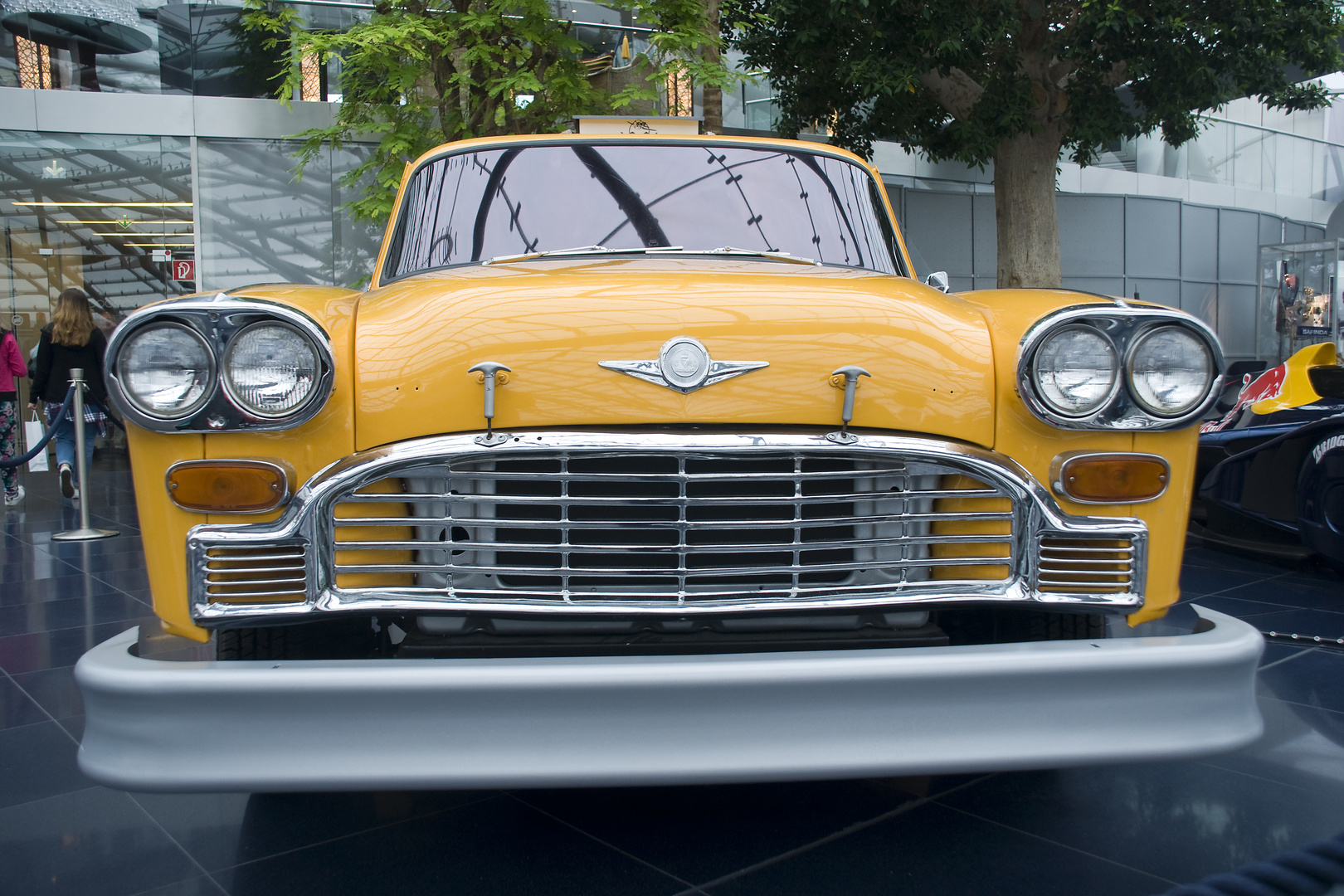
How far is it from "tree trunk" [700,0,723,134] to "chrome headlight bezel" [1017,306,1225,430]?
7.24 meters

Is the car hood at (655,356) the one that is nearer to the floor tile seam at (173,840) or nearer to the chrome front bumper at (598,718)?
the chrome front bumper at (598,718)

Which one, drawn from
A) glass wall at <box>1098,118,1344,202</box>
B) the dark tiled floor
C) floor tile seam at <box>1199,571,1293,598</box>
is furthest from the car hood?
glass wall at <box>1098,118,1344,202</box>

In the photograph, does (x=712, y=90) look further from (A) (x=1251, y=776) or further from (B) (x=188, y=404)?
(B) (x=188, y=404)

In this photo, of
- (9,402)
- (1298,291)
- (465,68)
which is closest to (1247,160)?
(1298,291)

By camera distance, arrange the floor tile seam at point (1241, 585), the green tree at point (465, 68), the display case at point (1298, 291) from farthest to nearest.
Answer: the display case at point (1298, 291)
the green tree at point (465, 68)
the floor tile seam at point (1241, 585)

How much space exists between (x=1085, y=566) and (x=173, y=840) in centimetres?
214

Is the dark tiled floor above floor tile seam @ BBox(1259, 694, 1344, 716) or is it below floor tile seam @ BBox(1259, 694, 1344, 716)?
below

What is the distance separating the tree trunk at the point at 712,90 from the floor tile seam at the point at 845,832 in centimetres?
718

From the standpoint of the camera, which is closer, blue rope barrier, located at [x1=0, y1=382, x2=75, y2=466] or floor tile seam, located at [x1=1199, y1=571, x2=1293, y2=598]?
floor tile seam, located at [x1=1199, y1=571, x2=1293, y2=598]

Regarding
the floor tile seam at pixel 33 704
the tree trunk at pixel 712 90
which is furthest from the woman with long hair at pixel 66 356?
the tree trunk at pixel 712 90

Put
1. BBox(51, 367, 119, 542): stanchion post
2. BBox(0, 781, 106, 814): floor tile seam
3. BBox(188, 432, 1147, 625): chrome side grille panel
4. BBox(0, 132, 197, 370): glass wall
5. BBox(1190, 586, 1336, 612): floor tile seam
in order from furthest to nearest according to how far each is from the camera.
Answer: BBox(0, 132, 197, 370): glass wall < BBox(51, 367, 119, 542): stanchion post < BBox(1190, 586, 1336, 612): floor tile seam < BBox(0, 781, 106, 814): floor tile seam < BBox(188, 432, 1147, 625): chrome side grille panel

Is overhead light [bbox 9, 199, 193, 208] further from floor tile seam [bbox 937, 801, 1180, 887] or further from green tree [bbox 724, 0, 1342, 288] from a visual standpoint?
floor tile seam [bbox 937, 801, 1180, 887]

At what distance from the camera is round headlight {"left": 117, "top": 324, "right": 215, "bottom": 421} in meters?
1.85

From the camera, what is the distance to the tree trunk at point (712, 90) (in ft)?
28.9
